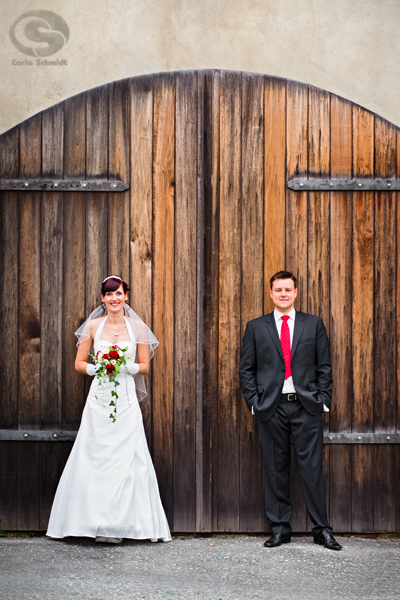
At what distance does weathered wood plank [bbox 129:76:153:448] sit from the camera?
13.3ft

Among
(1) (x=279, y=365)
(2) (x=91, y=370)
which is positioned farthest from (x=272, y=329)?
(2) (x=91, y=370)

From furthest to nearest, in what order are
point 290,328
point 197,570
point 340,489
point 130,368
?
point 340,489 → point 290,328 → point 130,368 → point 197,570

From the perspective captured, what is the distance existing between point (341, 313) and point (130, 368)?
1.51 m

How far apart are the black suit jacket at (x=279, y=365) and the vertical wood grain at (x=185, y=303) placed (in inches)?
16.8

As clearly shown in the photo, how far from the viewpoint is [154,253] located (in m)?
4.07

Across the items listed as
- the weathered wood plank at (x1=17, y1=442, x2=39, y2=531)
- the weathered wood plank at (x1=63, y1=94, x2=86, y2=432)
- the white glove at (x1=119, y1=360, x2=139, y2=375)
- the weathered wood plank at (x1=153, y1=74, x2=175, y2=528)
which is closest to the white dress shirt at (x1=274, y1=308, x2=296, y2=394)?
the weathered wood plank at (x1=153, y1=74, x2=175, y2=528)

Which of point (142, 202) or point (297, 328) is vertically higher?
point (142, 202)

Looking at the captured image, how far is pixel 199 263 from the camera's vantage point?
405 cm

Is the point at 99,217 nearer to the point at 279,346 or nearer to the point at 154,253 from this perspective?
the point at 154,253

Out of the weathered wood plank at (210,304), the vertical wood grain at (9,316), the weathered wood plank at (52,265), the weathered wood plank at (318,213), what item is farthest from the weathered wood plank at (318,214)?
the vertical wood grain at (9,316)

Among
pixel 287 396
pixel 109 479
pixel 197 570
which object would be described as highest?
pixel 287 396

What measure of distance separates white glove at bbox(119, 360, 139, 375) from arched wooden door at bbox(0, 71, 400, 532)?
302 millimetres

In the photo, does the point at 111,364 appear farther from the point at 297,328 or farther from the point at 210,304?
the point at 297,328

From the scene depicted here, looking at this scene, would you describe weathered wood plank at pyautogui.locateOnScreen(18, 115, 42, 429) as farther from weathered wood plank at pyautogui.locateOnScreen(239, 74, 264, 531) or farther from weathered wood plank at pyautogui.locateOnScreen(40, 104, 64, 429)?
→ weathered wood plank at pyautogui.locateOnScreen(239, 74, 264, 531)
